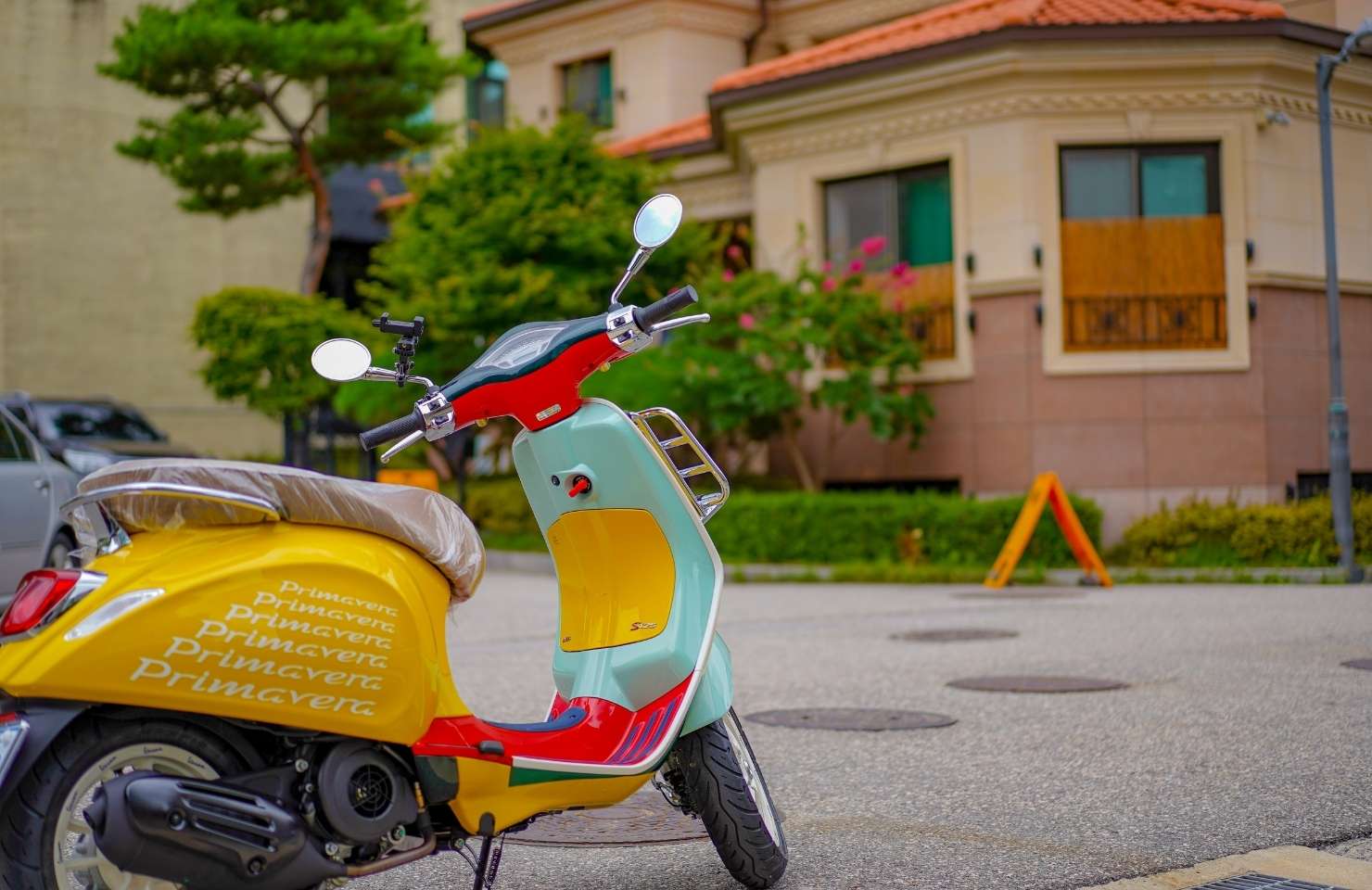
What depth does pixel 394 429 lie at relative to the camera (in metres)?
4.09

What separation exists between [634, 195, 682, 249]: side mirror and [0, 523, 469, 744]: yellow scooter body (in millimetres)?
1151

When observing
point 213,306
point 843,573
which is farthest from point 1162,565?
point 213,306

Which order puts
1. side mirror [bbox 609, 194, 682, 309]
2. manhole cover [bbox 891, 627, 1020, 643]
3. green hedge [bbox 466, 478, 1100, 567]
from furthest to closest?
green hedge [bbox 466, 478, 1100, 567] → manhole cover [bbox 891, 627, 1020, 643] → side mirror [bbox 609, 194, 682, 309]

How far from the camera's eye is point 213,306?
22094mm

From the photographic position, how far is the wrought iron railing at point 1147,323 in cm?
1844

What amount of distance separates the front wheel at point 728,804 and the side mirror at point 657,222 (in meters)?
1.32

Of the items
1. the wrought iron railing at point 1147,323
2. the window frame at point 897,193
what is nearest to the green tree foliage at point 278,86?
the window frame at point 897,193

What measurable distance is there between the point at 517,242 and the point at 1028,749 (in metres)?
14.7

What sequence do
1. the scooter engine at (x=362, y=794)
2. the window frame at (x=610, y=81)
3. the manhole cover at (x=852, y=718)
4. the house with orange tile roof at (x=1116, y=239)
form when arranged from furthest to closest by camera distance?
the window frame at (x=610, y=81)
the house with orange tile roof at (x=1116, y=239)
the manhole cover at (x=852, y=718)
the scooter engine at (x=362, y=794)

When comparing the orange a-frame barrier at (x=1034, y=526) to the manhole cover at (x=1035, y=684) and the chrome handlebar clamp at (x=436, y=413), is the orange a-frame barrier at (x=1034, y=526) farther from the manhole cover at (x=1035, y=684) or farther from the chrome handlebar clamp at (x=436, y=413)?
the chrome handlebar clamp at (x=436, y=413)

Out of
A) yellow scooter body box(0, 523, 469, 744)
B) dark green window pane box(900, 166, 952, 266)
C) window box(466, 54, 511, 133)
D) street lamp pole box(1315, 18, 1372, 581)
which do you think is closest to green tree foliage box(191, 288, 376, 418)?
dark green window pane box(900, 166, 952, 266)

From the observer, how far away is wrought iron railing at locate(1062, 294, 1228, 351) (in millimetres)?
18438

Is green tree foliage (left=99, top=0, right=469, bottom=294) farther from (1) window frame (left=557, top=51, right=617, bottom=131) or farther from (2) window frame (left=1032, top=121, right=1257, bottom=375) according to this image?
(2) window frame (left=1032, top=121, right=1257, bottom=375)

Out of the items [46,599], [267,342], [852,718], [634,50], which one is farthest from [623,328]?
[634,50]
